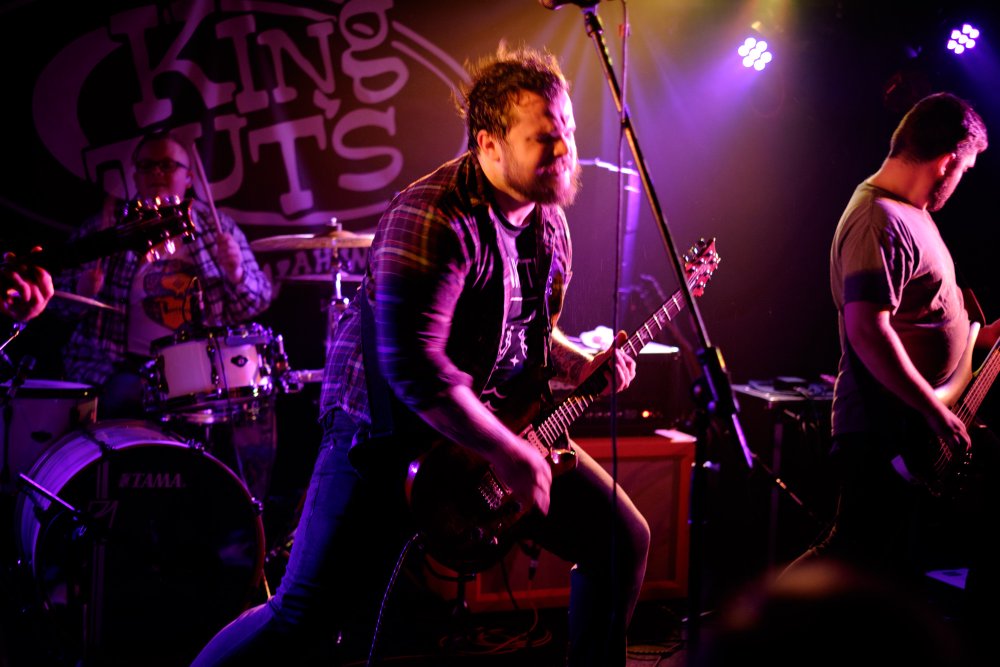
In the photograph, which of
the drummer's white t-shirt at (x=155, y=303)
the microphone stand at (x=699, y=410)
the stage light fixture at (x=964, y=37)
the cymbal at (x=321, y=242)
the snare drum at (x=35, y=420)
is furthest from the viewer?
the stage light fixture at (x=964, y=37)

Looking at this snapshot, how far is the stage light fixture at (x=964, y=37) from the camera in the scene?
5371mm

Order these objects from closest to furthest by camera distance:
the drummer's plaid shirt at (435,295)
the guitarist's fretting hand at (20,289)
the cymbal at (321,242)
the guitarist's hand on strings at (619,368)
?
the drummer's plaid shirt at (435,295) < the guitarist's hand on strings at (619,368) < the guitarist's fretting hand at (20,289) < the cymbal at (321,242)

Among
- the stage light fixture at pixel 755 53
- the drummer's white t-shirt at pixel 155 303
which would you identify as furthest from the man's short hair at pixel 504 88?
the stage light fixture at pixel 755 53

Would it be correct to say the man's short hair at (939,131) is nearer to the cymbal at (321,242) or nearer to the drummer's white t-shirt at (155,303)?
the cymbal at (321,242)

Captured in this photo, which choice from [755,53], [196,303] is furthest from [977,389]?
[196,303]

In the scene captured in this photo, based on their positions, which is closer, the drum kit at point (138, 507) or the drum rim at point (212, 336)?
the drum kit at point (138, 507)

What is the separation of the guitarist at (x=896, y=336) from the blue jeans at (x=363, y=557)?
1087 millimetres

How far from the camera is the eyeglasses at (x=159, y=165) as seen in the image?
4.68 m

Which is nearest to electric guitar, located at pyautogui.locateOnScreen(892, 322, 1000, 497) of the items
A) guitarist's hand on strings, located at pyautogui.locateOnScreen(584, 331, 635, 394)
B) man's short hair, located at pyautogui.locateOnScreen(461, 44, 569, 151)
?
guitarist's hand on strings, located at pyautogui.locateOnScreen(584, 331, 635, 394)

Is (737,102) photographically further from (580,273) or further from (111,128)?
(111,128)

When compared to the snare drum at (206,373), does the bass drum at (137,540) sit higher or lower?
lower

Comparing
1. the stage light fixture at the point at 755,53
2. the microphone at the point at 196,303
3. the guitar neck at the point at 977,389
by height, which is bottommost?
the guitar neck at the point at 977,389

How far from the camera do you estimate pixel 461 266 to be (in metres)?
2.18

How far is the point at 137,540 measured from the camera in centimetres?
362
